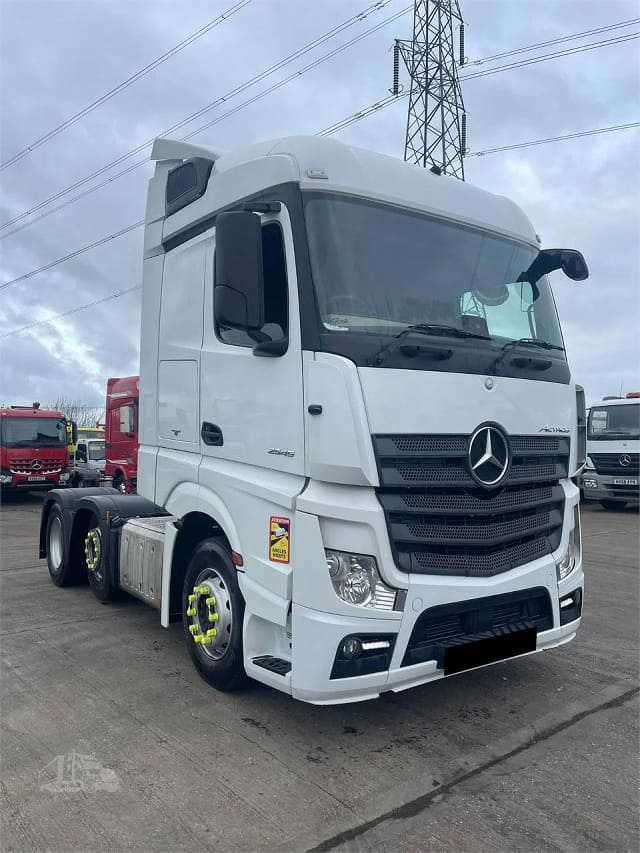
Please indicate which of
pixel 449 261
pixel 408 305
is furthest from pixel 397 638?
pixel 449 261

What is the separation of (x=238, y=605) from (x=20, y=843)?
153 cm

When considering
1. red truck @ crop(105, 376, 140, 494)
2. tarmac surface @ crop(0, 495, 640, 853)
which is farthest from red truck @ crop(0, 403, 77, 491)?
tarmac surface @ crop(0, 495, 640, 853)

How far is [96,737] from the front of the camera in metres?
3.77

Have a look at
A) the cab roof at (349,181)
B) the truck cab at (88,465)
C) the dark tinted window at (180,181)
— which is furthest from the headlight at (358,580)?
the truck cab at (88,465)

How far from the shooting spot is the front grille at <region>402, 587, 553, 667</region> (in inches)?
138

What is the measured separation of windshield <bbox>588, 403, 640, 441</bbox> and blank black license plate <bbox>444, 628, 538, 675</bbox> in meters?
12.8

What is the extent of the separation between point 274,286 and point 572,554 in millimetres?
2434

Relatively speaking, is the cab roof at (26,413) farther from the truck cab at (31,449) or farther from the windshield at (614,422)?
the windshield at (614,422)

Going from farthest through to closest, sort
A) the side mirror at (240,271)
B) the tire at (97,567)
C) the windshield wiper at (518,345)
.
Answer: the tire at (97,567)
the windshield wiper at (518,345)
the side mirror at (240,271)

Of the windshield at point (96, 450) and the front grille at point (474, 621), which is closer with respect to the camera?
the front grille at point (474, 621)

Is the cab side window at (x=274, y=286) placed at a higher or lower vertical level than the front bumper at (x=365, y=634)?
higher

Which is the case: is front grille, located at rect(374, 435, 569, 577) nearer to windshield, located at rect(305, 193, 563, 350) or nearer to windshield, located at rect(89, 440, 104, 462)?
windshield, located at rect(305, 193, 563, 350)

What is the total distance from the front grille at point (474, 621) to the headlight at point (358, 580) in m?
0.24

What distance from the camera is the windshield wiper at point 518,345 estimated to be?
3875mm
